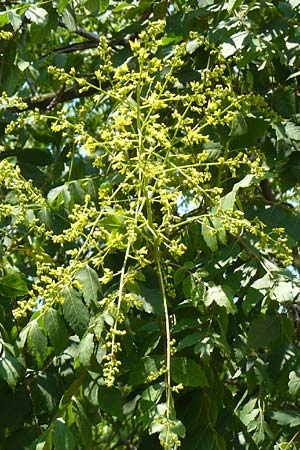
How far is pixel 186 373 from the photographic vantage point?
2.09m

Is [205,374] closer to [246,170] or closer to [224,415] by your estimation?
[224,415]

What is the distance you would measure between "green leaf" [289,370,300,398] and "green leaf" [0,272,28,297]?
737 mm

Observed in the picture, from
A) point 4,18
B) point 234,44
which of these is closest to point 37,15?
point 4,18

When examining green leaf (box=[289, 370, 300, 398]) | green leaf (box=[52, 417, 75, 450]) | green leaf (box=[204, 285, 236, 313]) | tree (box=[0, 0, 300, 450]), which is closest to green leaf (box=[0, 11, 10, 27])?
tree (box=[0, 0, 300, 450])

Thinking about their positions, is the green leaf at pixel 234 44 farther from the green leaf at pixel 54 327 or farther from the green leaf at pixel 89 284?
the green leaf at pixel 54 327

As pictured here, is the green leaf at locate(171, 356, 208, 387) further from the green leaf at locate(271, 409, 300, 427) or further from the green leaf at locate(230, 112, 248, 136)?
the green leaf at locate(230, 112, 248, 136)

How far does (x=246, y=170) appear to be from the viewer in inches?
100

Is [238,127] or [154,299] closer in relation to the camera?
[154,299]

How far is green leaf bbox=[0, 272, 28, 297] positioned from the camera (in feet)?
8.06

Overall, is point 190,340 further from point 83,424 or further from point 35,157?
point 35,157

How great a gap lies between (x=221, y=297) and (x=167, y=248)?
0.36 m

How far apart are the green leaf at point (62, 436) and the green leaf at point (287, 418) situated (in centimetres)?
61

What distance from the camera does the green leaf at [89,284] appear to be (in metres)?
2.15

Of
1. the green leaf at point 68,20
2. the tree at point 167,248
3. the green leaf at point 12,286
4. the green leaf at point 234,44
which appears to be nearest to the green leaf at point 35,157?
the tree at point 167,248
